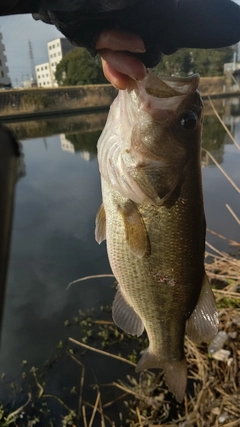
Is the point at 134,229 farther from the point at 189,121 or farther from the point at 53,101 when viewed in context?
the point at 53,101

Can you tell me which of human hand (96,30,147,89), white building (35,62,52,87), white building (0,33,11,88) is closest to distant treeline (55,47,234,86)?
white building (0,33,11,88)

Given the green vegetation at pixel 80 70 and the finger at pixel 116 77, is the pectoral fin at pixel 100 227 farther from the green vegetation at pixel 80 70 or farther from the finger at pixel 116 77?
the green vegetation at pixel 80 70

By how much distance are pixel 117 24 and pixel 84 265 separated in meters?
4.67

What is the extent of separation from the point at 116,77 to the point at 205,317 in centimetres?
99

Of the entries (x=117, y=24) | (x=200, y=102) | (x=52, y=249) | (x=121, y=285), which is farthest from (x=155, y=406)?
(x=52, y=249)

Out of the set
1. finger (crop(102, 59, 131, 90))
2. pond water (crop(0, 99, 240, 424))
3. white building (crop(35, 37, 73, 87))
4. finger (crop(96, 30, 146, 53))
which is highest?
white building (crop(35, 37, 73, 87))

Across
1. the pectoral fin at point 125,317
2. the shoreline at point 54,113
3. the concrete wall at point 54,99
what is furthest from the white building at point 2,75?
the shoreline at point 54,113

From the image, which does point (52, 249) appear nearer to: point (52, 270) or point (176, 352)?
point (52, 270)

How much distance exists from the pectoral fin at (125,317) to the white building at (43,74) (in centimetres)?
7018

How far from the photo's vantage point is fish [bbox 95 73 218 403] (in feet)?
4.12

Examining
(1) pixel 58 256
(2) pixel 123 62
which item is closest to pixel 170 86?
(2) pixel 123 62

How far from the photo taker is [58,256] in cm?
587

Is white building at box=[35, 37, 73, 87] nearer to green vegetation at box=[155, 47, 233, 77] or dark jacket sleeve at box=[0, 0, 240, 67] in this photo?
green vegetation at box=[155, 47, 233, 77]

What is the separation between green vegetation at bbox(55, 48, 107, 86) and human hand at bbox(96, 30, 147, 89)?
3283cm
